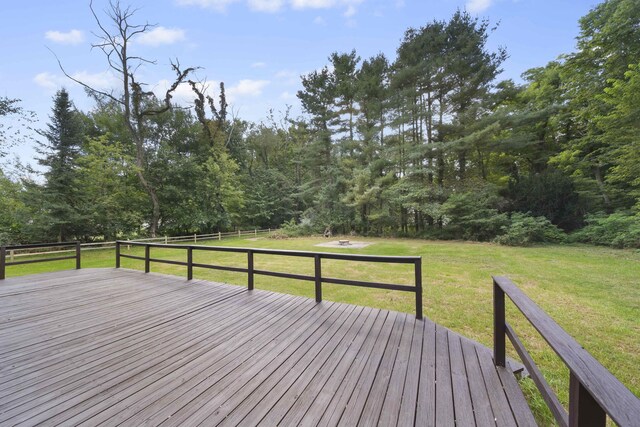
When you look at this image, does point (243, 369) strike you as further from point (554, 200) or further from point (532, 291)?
point (554, 200)

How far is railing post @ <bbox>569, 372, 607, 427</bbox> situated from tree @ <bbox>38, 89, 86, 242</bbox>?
16.7 metres

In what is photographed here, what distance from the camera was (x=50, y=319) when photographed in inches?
125

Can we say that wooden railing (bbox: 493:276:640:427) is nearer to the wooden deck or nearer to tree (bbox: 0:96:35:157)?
the wooden deck

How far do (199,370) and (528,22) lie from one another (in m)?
14.3

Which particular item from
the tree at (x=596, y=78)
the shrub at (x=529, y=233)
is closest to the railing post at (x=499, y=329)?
Answer: the shrub at (x=529, y=233)

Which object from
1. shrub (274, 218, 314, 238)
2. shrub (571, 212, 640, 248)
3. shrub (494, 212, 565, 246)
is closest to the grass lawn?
shrub (571, 212, 640, 248)

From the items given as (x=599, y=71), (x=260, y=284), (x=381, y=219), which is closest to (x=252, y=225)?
(x=381, y=219)

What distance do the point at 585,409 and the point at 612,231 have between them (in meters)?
13.4

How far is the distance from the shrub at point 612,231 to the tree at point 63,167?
22762 millimetres

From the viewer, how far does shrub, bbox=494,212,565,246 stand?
10.5 metres

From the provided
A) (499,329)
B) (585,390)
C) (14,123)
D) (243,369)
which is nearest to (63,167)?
(14,123)

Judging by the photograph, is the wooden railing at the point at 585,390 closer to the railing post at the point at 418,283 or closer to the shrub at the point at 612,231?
the railing post at the point at 418,283

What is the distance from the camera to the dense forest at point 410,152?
11.0 m

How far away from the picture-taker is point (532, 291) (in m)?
4.98
